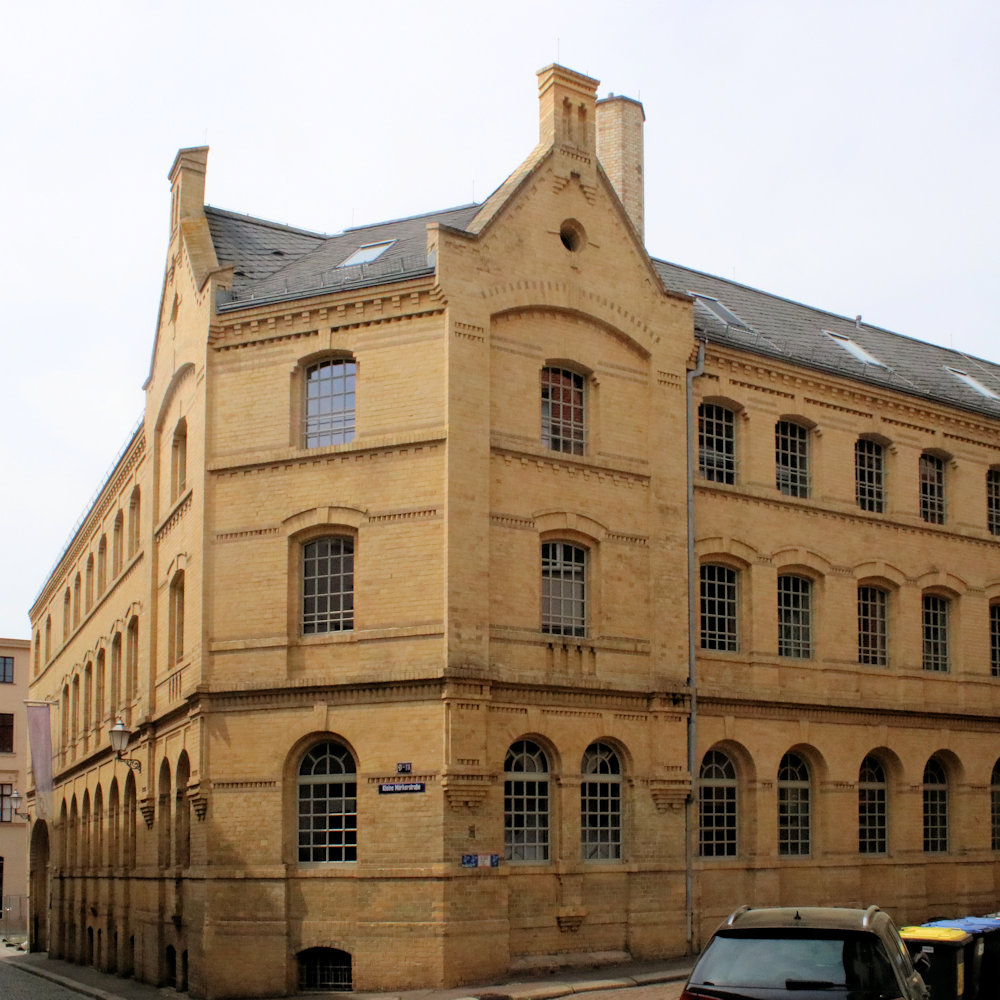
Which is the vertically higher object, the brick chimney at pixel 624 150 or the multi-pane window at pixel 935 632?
the brick chimney at pixel 624 150

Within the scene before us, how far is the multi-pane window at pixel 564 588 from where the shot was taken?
2808cm

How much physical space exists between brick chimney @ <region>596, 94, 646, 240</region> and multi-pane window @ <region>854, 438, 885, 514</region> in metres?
7.37

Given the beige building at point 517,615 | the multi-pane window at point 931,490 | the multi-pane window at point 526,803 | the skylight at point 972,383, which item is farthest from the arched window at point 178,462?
the skylight at point 972,383

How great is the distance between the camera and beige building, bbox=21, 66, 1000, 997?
2622 centimetres

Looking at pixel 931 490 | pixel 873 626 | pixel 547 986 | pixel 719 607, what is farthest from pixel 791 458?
pixel 547 986

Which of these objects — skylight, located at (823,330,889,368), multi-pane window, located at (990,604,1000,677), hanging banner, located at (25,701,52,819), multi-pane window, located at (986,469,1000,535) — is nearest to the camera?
multi-pane window, located at (990,604,1000,677)

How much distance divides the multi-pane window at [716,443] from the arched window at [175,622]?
11.3 m

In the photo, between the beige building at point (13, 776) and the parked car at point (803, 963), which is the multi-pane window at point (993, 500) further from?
the beige building at point (13, 776)

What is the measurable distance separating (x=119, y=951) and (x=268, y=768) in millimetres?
11106

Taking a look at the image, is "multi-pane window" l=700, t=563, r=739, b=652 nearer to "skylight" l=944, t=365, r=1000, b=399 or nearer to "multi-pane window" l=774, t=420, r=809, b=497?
"multi-pane window" l=774, t=420, r=809, b=497

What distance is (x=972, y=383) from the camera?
4056 centimetres

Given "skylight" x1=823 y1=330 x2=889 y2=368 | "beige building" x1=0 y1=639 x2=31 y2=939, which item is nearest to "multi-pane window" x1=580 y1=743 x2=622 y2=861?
"skylight" x1=823 y1=330 x2=889 y2=368

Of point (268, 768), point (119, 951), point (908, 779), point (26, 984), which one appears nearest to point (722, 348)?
point (908, 779)

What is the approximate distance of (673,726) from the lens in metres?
28.9
